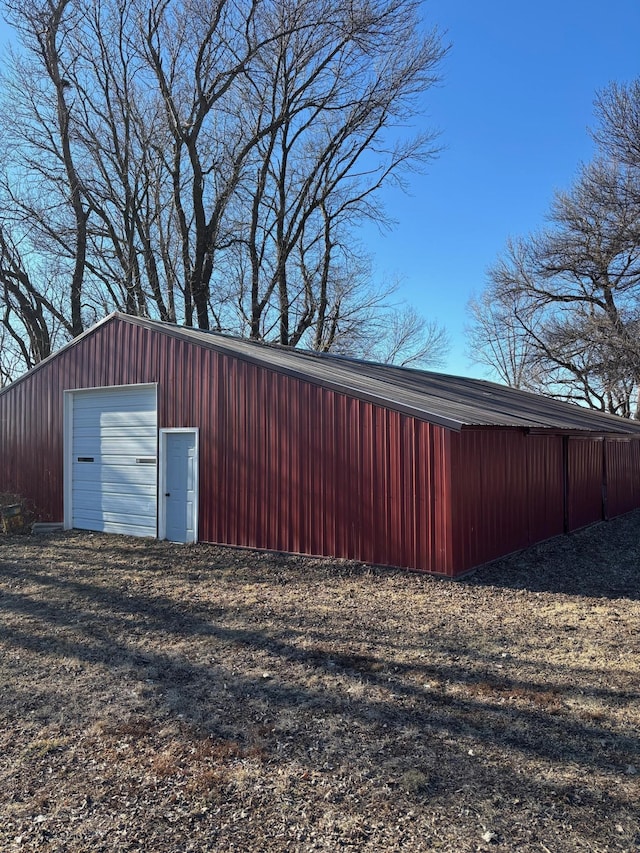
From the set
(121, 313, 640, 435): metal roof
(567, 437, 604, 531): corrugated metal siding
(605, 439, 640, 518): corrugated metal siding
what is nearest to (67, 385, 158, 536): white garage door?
(121, 313, 640, 435): metal roof

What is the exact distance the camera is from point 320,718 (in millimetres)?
4016

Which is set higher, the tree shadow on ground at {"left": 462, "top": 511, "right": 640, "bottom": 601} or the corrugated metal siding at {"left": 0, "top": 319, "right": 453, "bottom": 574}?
the corrugated metal siding at {"left": 0, "top": 319, "right": 453, "bottom": 574}

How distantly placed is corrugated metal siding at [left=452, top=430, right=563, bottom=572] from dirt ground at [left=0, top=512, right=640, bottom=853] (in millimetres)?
977

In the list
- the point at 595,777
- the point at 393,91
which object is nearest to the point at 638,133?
the point at 393,91

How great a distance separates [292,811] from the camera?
Result: 2973 mm

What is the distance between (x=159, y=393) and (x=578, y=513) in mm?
9162

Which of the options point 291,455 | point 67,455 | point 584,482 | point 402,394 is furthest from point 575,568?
point 67,455

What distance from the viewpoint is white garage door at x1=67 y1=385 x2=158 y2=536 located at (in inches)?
448

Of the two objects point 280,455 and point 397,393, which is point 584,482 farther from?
point 280,455

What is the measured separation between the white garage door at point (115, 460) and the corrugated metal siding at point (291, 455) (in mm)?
394

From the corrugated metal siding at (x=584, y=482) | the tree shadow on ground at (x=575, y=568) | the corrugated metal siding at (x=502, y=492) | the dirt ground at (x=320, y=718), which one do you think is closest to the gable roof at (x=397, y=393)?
the corrugated metal siding at (x=502, y=492)

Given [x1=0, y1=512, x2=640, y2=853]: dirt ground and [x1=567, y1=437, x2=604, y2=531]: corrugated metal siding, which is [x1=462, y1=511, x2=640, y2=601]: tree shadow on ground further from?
[x1=567, y1=437, x2=604, y2=531]: corrugated metal siding

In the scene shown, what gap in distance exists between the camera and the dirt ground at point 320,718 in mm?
2861

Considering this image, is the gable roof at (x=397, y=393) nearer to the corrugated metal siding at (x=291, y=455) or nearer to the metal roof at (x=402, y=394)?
the metal roof at (x=402, y=394)
